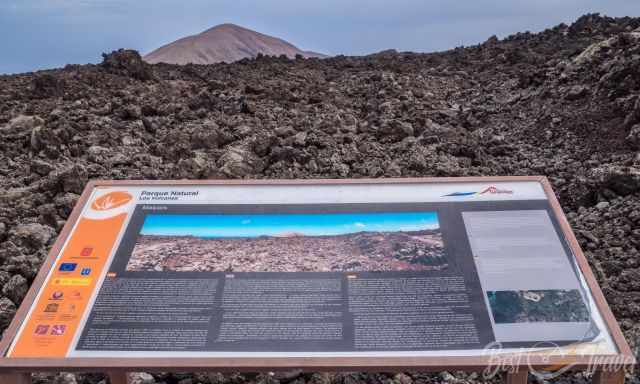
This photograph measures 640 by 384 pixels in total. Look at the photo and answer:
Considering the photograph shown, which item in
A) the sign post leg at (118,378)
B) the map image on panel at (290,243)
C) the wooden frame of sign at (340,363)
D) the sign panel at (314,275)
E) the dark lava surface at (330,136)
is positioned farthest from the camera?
the dark lava surface at (330,136)

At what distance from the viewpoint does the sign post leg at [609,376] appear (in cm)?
260

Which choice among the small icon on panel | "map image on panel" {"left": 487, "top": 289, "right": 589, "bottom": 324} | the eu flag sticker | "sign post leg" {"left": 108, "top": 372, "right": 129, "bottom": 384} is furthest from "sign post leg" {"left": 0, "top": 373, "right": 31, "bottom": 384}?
"map image on panel" {"left": 487, "top": 289, "right": 589, "bottom": 324}

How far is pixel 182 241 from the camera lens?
3.03 meters

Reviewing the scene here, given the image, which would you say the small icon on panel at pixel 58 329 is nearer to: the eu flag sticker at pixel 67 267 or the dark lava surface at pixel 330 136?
the eu flag sticker at pixel 67 267

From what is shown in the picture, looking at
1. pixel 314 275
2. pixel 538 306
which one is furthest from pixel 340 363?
pixel 538 306

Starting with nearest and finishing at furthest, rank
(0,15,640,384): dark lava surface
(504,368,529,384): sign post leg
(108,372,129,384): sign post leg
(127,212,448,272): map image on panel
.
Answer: (127,212,448,272): map image on panel → (504,368,529,384): sign post leg → (108,372,129,384): sign post leg → (0,15,640,384): dark lava surface

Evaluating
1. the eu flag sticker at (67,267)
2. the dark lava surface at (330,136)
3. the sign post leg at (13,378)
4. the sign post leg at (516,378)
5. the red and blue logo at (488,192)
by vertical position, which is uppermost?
the dark lava surface at (330,136)

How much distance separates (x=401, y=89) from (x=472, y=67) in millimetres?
2931

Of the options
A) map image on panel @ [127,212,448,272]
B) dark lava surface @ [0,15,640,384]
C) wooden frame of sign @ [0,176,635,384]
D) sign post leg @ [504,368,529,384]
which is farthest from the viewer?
dark lava surface @ [0,15,640,384]

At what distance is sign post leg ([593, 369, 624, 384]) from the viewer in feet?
8.54

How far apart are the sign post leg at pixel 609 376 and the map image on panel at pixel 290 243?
2.57ft

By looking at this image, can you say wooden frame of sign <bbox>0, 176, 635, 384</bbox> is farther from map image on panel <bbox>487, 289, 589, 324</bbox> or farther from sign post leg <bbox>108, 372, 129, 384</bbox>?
sign post leg <bbox>108, 372, 129, 384</bbox>

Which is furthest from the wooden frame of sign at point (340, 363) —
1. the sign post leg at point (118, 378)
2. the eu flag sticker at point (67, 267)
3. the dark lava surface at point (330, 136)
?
the dark lava surface at point (330, 136)

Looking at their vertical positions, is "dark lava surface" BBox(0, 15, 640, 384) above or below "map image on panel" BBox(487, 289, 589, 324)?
above
